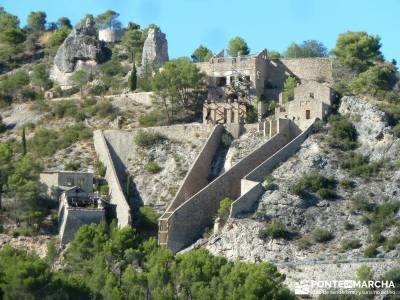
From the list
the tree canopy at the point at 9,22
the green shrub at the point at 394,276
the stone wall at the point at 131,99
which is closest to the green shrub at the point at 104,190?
the stone wall at the point at 131,99

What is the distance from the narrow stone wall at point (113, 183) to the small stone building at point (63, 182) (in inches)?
45.1

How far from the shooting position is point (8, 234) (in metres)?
75.4

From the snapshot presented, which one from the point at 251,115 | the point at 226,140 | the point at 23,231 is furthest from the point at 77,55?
the point at 23,231

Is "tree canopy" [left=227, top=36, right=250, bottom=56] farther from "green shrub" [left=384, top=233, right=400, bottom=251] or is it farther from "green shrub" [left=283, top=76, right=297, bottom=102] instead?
"green shrub" [left=384, top=233, right=400, bottom=251]

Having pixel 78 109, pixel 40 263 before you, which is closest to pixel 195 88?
pixel 78 109

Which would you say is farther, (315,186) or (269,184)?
(269,184)

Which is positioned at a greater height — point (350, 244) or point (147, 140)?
point (147, 140)

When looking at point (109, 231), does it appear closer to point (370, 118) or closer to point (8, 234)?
point (8, 234)

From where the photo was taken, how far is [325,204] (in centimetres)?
7306

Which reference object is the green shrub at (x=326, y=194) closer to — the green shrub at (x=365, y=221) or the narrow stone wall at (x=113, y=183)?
the green shrub at (x=365, y=221)

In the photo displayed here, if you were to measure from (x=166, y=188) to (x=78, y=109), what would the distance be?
12616 mm

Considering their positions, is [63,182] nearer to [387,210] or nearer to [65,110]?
[65,110]

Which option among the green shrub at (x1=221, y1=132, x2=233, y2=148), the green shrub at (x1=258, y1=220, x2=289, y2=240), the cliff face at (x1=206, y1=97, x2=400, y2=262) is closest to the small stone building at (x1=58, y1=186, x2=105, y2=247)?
the cliff face at (x1=206, y1=97, x2=400, y2=262)

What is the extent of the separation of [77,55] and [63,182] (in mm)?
20606
